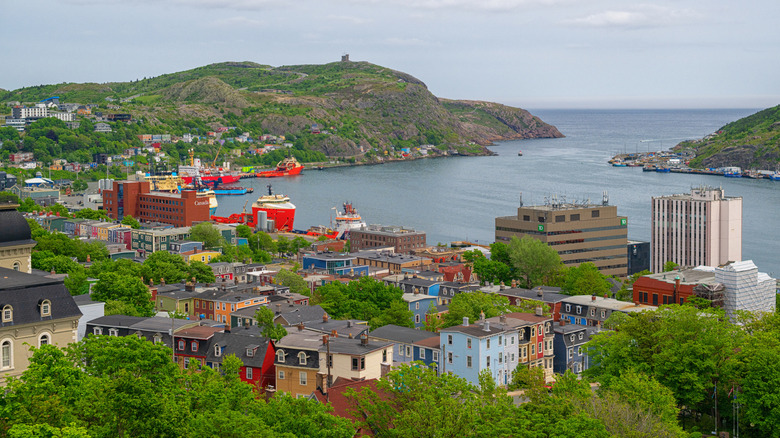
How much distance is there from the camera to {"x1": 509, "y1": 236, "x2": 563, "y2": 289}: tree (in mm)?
60969

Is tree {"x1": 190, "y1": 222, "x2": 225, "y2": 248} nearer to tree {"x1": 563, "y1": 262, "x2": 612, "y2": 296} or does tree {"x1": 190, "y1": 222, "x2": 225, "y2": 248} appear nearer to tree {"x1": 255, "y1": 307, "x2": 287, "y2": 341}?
tree {"x1": 563, "y1": 262, "x2": 612, "y2": 296}

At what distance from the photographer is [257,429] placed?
18.8 m

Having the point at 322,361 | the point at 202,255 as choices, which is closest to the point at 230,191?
the point at 202,255

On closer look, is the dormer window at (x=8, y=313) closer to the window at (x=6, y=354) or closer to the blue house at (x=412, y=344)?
the window at (x=6, y=354)

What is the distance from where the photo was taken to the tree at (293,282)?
167ft

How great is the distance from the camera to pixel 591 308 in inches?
1857

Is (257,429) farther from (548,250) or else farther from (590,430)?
(548,250)

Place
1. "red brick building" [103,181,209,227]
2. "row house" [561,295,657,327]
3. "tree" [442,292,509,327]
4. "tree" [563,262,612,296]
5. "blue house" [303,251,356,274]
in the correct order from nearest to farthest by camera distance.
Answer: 1. "tree" [442,292,509,327]
2. "row house" [561,295,657,327]
3. "tree" [563,262,612,296]
4. "blue house" [303,251,356,274]
5. "red brick building" [103,181,209,227]

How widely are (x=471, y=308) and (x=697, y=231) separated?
4359 centimetres

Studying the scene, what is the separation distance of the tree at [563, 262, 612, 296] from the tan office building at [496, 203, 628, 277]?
1456 cm

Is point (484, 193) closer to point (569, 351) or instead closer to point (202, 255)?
point (202, 255)

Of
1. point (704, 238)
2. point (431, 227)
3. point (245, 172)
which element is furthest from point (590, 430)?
point (245, 172)

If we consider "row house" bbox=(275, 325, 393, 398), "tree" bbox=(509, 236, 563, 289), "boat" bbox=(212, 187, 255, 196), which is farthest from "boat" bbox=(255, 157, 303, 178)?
"row house" bbox=(275, 325, 393, 398)

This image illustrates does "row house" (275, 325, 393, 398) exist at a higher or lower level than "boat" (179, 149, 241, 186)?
lower
